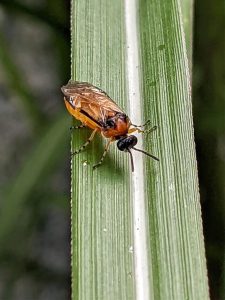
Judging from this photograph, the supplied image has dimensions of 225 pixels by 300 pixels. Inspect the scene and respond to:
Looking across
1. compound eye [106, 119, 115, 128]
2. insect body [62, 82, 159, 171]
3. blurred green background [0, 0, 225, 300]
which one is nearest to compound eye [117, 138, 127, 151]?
insect body [62, 82, 159, 171]

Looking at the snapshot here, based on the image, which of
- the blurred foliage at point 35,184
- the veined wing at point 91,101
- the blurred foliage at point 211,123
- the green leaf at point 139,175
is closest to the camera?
the green leaf at point 139,175

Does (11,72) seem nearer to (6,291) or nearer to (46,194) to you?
(46,194)

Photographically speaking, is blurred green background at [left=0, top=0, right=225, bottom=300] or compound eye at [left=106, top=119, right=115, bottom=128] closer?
compound eye at [left=106, top=119, right=115, bottom=128]

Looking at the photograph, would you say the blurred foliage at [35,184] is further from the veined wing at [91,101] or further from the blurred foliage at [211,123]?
the veined wing at [91,101]

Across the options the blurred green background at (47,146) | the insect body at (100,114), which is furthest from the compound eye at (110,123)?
the blurred green background at (47,146)

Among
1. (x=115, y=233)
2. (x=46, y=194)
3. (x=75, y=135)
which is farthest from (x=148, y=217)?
(x=46, y=194)

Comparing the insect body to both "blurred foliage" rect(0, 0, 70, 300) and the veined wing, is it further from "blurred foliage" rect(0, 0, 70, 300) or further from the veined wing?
"blurred foliage" rect(0, 0, 70, 300)

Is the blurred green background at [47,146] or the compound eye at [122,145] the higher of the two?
the blurred green background at [47,146]
